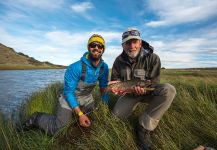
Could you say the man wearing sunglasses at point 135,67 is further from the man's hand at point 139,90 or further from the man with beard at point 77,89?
the man with beard at point 77,89

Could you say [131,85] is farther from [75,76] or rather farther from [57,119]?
[57,119]

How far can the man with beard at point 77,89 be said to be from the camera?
4949 millimetres

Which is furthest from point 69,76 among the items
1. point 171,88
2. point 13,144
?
point 171,88

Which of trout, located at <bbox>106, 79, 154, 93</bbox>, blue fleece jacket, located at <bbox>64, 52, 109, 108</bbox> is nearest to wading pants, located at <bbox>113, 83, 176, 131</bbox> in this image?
trout, located at <bbox>106, 79, 154, 93</bbox>

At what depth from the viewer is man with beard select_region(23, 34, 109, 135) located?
495 cm

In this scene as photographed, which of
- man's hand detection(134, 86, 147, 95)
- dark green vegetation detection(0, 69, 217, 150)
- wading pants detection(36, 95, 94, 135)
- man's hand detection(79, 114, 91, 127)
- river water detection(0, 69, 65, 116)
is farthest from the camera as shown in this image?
river water detection(0, 69, 65, 116)

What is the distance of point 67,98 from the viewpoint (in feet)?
16.5

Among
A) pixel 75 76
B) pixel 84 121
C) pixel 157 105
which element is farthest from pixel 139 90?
pixel 75 76

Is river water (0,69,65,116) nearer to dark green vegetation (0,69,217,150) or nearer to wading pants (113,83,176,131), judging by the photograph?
dark green vegetation (0,69,217,150)

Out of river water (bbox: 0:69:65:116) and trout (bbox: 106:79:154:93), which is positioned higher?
trout (bbox: 106:79:154:93)

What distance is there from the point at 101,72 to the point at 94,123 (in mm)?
1338

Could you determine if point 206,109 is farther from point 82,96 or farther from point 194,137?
point 82,96

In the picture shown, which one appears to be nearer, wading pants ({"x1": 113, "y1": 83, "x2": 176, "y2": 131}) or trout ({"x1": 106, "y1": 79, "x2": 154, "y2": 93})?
wading pants ({"x1": 113, "y1": 83, "x2": 176, "y2": 131})

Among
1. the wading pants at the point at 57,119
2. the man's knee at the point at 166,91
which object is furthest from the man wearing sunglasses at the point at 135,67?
the wading pants at the point at 57,119
